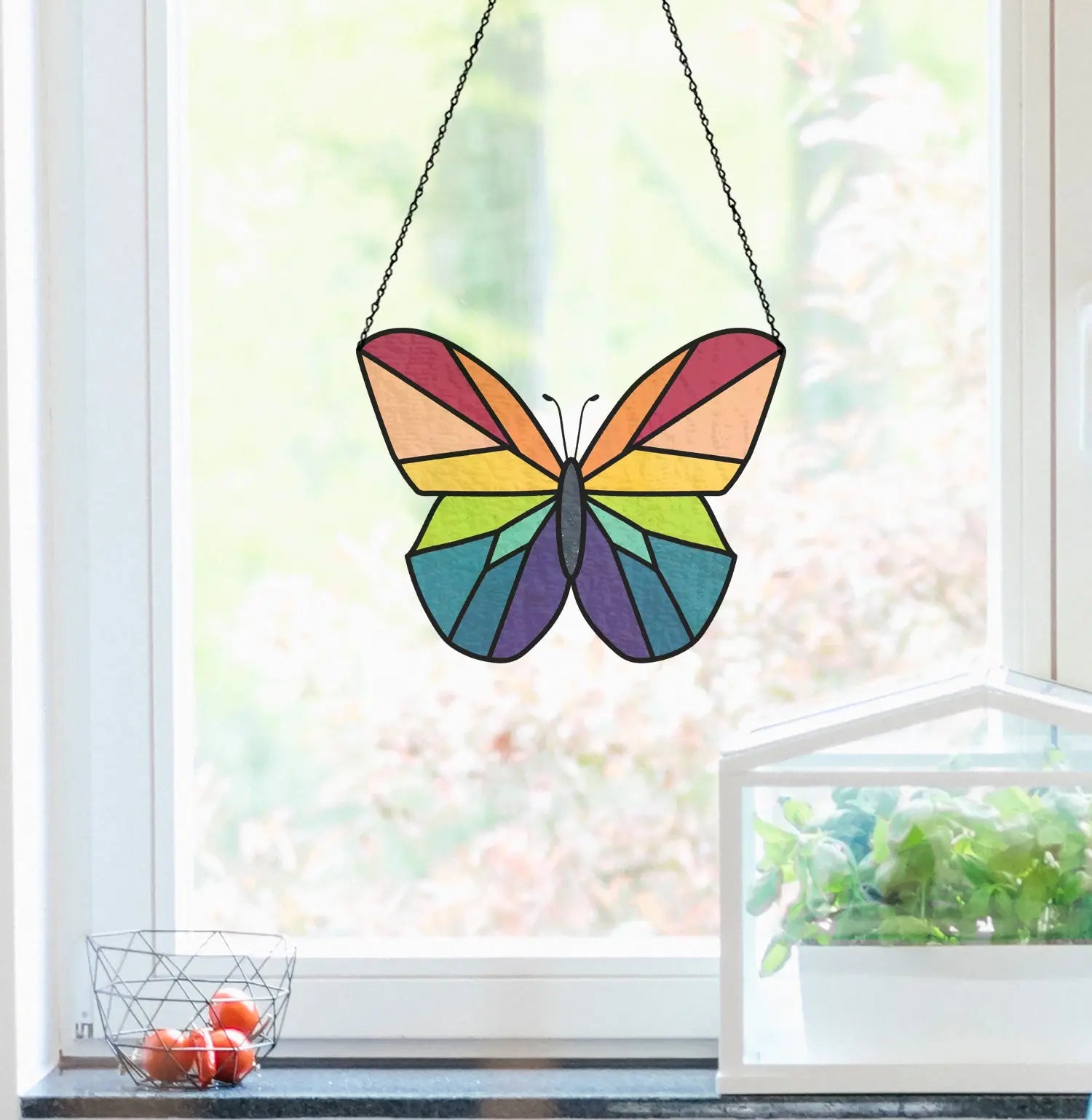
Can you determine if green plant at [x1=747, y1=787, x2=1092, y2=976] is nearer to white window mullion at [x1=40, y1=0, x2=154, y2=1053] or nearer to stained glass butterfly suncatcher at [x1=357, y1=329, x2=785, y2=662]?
stained glass butterfly suncatcher at [x1=357, y1=329, x2=785, y2=662]

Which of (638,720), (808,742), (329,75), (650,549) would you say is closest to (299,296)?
(329,75)

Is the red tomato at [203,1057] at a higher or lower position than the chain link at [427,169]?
lower

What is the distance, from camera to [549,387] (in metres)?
1.21

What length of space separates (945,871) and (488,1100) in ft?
1.43

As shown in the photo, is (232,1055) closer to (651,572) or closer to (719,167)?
(651,572)

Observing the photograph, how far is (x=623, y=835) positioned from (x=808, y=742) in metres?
0.28

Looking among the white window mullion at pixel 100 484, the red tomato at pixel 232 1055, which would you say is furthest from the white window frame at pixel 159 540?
the red tomato at pixel 232 1055

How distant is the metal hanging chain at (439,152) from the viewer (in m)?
1.16

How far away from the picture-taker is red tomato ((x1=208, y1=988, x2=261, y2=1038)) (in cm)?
111

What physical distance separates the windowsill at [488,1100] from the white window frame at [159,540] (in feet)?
0.16

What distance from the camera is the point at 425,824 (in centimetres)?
123

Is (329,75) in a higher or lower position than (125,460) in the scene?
higher

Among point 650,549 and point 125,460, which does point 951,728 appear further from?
point 125,460

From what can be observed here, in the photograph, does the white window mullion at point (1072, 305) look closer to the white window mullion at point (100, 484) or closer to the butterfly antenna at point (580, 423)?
the butterfly antenna at point (580, 423)
